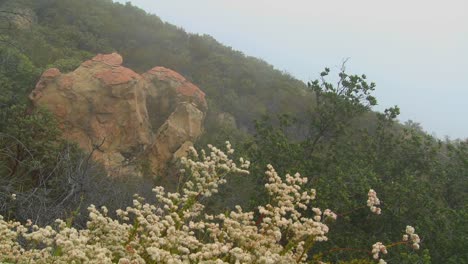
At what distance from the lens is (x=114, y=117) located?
13.8 m

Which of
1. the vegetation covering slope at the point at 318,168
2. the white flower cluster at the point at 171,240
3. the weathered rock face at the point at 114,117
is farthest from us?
the weathered rock face at the point at 114,117

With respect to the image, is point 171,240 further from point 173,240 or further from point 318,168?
point 318,168

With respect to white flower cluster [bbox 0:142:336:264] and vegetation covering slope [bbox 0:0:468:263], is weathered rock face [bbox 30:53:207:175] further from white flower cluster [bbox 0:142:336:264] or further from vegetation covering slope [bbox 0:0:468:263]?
white flower cluster [bbox 0:142:336:264]

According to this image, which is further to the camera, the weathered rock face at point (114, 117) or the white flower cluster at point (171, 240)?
the weathered rock face at point (114, 117)

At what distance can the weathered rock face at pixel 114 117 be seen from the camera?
42.9ft

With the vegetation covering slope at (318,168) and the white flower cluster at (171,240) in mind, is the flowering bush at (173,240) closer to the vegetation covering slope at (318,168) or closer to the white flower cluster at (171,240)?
the white flower cluster at (171,240)

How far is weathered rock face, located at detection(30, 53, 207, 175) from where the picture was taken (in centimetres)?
1308

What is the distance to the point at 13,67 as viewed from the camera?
47.8 ft

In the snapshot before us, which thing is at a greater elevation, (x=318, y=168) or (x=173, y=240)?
(x=318, y=168)

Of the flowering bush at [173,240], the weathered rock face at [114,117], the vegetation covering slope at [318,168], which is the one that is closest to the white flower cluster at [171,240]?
the flowering bush at [173,240]

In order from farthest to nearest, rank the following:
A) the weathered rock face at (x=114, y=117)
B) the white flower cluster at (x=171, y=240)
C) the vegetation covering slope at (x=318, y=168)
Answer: the weathered rock face at (x=114, y=117), the vegetation covering slope at (x=318, y=168), the white flower cluster at (x=171, y=240)

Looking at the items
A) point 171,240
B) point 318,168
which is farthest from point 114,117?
point 171,240

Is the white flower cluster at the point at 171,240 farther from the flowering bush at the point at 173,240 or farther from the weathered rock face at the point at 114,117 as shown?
the weathered rock face at the point at 114,117

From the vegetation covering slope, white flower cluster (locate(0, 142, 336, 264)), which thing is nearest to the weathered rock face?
the vegetation covering slope
